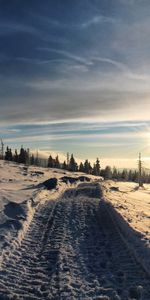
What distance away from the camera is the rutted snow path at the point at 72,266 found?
36.5 ft

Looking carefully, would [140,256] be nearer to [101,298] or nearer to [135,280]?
[135,280]

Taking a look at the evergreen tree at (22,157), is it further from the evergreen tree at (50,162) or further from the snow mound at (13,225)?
the snow mound at (13,225)

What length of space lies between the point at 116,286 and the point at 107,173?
13995 centimetres

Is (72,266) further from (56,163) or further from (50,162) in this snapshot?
(56,163)

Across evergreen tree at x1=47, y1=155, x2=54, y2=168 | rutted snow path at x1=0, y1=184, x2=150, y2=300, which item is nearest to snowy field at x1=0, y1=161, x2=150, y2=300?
rutted snow path at x1=0, y1=184, x2=150, y2=300

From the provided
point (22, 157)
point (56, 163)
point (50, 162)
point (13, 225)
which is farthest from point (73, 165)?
point (13, 225)

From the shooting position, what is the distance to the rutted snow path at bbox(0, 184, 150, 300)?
11.1 m

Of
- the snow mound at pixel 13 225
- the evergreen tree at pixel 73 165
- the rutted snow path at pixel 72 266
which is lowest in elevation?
the rutted snow path at pixel 72 266

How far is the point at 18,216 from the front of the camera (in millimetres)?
21484

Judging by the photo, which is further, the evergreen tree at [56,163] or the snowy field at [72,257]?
the evergreen tree at [56,163]

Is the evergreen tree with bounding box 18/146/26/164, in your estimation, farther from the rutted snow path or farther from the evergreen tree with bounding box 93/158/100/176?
the rutted snow path

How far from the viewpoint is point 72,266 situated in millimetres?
13484

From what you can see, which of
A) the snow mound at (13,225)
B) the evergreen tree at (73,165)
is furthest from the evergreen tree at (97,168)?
the snow mound at (13,225)

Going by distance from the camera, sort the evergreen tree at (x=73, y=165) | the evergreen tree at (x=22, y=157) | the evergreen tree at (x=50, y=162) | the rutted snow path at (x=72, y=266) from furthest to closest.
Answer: the evergreen tree at (x=73, y=165), the evergreen tree at (x=50, y=162), the evergreen tree at (x=22, y=157), the rutted snow path at (x=72, y=266)
